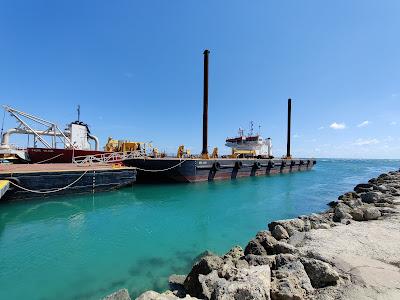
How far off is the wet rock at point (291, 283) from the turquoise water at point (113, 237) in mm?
3094

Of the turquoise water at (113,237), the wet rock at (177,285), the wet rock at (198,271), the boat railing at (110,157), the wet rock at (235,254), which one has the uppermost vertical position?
the boat railing at (110,157)

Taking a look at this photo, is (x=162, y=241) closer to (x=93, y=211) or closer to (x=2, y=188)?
(x=93, y=211)

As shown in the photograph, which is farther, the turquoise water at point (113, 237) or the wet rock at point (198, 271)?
the turquoise water at point (113, 237)

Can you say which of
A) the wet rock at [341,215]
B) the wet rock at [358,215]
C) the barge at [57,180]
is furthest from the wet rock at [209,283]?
the barge at [57,180]

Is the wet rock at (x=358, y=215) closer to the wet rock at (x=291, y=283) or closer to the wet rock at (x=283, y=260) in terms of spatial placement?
the wet rock at (x=283, y=260)

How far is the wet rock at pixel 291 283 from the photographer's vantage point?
364 centimetres

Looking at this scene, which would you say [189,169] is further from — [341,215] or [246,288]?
[246,288]

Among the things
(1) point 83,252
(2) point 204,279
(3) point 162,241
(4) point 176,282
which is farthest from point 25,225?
(2) point 204,279

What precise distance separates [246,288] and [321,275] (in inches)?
63.5

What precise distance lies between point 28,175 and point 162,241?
10.2 m

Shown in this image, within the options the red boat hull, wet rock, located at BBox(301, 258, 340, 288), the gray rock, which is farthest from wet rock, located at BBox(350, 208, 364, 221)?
the red boat hull

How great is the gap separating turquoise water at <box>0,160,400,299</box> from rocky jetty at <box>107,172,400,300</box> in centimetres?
184

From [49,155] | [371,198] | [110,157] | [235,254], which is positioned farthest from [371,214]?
[49,155]

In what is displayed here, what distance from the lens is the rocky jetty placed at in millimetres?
3738
